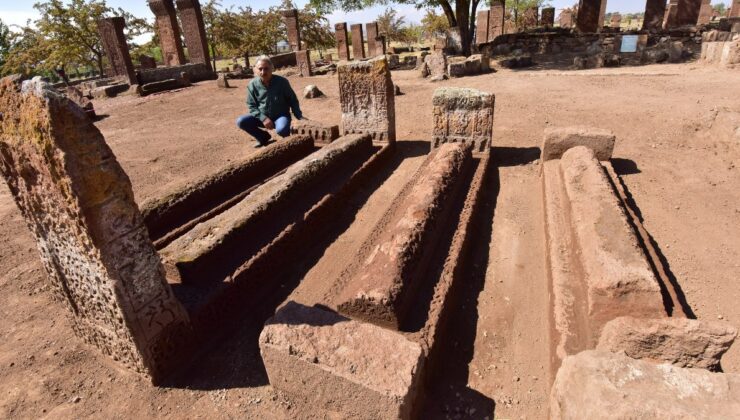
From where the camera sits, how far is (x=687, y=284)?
118 inches

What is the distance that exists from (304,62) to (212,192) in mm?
13679

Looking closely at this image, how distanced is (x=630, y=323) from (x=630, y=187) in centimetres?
322

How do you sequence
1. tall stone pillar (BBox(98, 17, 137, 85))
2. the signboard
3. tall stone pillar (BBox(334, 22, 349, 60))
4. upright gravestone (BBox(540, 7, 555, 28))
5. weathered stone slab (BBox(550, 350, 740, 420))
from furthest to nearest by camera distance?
upright gravestone (BBox(540, 7, 555, 28))
tall stone pillar (BBox(334, 22, 349, 60))
the signboard
tall stone pillar (BBox(98, 17, 137, 85))
weathered stone slab (BBox(550, 350, 740, 420))

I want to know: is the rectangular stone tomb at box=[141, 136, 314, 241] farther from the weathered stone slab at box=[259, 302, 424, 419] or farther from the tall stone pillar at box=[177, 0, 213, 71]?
the tall stone pillar at box=[177, 0, 213, 71]

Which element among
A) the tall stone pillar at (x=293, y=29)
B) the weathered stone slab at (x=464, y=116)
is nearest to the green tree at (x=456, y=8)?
the tall stone pillar at (x=293, y=29)

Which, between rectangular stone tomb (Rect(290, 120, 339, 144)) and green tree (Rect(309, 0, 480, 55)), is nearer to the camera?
rectangular stone tomb (Rect(290, 120, 339, 144))

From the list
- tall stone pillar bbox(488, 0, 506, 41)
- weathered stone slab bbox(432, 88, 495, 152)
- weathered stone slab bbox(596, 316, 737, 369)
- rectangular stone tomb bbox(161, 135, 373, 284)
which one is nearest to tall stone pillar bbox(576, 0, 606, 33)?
tall stone pillar bbox(488, 0, 506, 41)

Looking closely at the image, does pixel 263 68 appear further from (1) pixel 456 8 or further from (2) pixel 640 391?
(1) pixel 456 8

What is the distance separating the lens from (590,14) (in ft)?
65.6

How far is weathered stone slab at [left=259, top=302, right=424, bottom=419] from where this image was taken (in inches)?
69.9

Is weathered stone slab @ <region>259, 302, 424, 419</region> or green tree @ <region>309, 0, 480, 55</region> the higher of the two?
green tree @ <region>309, 0, 480, 55</region>

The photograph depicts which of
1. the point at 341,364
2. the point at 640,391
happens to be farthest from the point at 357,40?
the point at 640,391

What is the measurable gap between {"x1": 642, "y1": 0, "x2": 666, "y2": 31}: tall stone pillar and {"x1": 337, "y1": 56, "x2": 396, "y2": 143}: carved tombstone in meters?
20.7

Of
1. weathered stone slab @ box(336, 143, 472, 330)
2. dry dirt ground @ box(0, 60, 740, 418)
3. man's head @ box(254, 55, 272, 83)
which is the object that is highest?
man's head @ box(254, 55, 272, 83)
